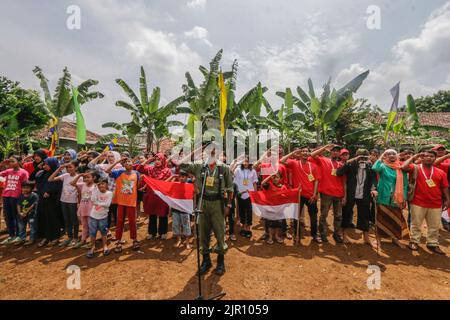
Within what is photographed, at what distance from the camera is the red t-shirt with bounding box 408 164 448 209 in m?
5.03

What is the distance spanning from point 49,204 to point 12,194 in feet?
2.92

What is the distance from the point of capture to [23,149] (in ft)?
48.2

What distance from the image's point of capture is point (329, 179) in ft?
17.4

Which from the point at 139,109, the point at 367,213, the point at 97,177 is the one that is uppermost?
the point at 139,109

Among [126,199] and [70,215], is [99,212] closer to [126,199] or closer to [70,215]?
[126,199]

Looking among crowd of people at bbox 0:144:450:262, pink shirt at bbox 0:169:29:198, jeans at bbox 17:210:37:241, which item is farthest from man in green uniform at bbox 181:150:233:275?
pink shirt at bbox 0:169:29:198

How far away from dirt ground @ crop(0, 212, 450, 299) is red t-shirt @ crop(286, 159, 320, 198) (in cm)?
118

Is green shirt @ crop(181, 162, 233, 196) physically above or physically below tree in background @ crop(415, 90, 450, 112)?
below

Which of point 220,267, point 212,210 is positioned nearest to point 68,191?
point 212,210

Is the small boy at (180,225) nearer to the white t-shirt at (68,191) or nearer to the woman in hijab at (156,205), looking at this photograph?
the woman in hijab at (156,205)

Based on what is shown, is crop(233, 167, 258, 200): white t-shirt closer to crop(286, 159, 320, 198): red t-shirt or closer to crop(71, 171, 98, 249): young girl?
crop(286, 159, 320, 198): red t-shirt

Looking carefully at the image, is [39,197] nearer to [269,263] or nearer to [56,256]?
[56,256]
